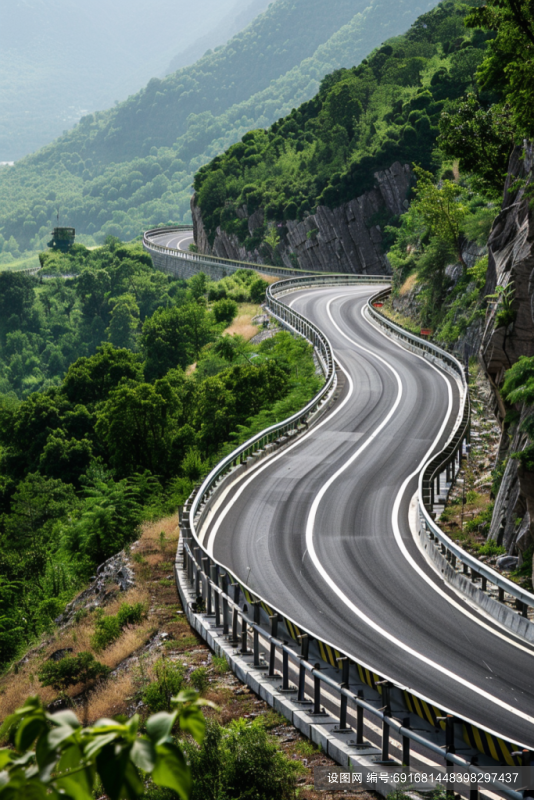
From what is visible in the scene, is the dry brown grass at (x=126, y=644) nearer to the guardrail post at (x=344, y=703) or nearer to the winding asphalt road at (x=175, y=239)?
the guardrail post at (x=344, y=703)

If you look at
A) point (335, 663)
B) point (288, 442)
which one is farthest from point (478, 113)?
point (335, 663)

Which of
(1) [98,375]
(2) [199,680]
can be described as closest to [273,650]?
(2) [199,680]

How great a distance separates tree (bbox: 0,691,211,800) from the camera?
7.36 feet

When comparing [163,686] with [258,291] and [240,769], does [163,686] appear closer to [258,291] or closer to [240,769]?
[240,769]

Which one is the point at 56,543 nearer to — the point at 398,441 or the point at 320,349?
the point at 398,441

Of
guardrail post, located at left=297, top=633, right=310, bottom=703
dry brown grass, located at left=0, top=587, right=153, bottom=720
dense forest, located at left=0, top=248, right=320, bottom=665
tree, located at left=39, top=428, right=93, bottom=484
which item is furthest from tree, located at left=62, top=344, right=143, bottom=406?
guardrail post, located at left=297, top=633, right=310, bottom=703

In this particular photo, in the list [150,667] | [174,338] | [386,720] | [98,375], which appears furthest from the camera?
[174,338]

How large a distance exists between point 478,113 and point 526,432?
26.4m

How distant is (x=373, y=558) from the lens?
20.0 m

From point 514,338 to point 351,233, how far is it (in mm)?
77390

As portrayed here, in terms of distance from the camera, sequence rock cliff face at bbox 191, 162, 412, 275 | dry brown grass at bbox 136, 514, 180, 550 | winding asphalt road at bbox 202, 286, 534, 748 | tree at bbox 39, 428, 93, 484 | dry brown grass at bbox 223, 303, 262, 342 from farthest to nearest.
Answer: rock cliff face at bbox 191, 162, 412, 275
dry brown grass at bbox 223, 303, 262, 342
tree at bbox 39, 428, 93, 484
dry brown grass at bbox 136, 514, 180, 550
winding asphalt road at bbox 202, 286, 534, 748

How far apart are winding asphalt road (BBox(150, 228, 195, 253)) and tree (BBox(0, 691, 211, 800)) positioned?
137 metres

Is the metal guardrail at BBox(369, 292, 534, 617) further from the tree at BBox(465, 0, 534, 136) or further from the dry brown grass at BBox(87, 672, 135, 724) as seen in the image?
the tree at BBox(465, 0, 534, 136)

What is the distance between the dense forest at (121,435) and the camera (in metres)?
24.9
